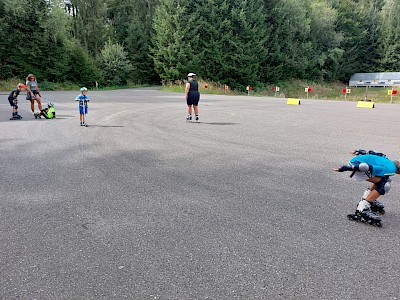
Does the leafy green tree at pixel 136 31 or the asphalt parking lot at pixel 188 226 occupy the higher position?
the leafy green tree at pixel 136 31

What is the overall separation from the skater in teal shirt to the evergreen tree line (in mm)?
35364

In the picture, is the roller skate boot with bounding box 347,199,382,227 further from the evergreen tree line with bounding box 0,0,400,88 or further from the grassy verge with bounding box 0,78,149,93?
the evergreen tree line with bounding box 0,0,400,88

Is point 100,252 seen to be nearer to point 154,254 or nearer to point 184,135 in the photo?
point 154,254

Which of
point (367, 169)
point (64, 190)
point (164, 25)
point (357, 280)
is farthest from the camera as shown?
point (164, 25)

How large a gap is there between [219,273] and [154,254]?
702mm

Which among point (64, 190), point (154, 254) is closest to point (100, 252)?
point (154, 254)

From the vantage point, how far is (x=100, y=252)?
298 centimetres

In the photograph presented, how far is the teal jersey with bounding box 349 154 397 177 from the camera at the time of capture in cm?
344

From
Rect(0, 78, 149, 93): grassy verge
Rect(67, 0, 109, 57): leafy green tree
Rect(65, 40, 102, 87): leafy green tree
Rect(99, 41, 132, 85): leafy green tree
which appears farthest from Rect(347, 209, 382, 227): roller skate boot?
Rect(67, 0, 109, 57): leafy green tree

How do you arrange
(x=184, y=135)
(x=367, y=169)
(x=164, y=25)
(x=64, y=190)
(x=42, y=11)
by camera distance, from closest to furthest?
(x=367, y=169), (x=64, y=190), (x=184, y=135), (x=42, y=11), (x=164, y=25)

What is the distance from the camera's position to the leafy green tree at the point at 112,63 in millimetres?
39406

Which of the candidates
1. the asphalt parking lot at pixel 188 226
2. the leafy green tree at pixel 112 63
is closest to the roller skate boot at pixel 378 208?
the asphalt parking lot at pixel 188 226

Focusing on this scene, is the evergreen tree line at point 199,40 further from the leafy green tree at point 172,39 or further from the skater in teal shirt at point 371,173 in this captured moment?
the skater in teal shirt at point 371,173

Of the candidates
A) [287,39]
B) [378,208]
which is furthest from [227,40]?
[378,208]
